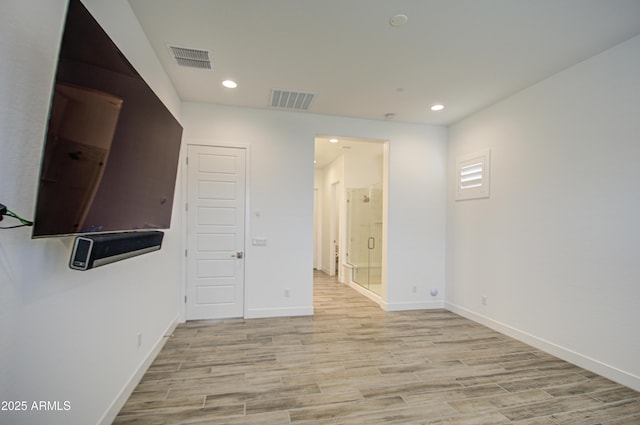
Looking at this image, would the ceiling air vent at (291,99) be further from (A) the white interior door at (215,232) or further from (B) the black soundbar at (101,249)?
(B) the black soundbar at (101,249)

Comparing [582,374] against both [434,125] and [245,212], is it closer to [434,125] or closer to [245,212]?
[434,125]

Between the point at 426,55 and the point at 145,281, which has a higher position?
the point at 426,55

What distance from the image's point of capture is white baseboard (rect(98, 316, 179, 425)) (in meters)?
1.83

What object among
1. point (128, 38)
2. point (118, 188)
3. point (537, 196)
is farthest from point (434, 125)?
point (118, 188)

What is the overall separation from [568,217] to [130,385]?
168 inches

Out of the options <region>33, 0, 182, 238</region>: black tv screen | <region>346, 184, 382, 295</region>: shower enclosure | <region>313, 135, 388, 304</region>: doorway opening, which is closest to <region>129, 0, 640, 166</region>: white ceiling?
<region>33, 0, 182, 238</region>: black tv screen

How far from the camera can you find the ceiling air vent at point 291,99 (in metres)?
3.49

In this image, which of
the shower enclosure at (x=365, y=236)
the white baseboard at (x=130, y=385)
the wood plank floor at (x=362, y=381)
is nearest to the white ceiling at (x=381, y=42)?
the shower enclosure at (x=365, y=236)

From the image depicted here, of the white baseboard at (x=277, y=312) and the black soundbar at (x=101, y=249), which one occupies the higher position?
the black soundbar at (x=101, y=249)

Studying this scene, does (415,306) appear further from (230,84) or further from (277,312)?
(230,84)

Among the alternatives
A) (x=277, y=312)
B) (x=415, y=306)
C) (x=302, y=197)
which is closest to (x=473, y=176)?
(x=415, y=306)

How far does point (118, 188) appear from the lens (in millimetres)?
1537

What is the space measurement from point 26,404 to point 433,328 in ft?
12.4

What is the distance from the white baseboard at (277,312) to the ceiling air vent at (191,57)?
3052mm
